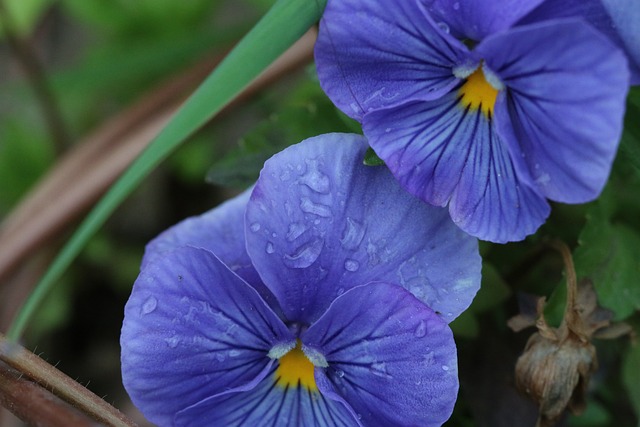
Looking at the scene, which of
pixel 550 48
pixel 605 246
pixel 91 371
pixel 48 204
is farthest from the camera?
pixel 91 371

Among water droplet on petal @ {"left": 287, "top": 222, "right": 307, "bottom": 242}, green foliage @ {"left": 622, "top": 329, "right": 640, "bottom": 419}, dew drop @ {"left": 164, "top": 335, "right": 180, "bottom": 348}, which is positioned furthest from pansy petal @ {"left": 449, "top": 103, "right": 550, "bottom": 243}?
green foliage @ {"left": 622, "top": 329, "right": 640, "bottom": 419}

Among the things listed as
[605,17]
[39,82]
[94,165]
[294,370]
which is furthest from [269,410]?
[39,82]

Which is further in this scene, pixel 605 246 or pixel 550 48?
pixel 605 246

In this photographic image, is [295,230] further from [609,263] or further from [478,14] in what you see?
[609,263]

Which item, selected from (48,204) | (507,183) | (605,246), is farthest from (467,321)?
(48,204)

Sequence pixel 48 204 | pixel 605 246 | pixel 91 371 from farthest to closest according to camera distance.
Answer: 1. pixel 91 371
2. pixel 48 204
3. pixel 605 246

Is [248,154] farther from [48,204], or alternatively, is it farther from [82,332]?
[82,332]

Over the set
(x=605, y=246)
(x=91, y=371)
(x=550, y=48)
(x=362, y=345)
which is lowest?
(x=91, y=371)
